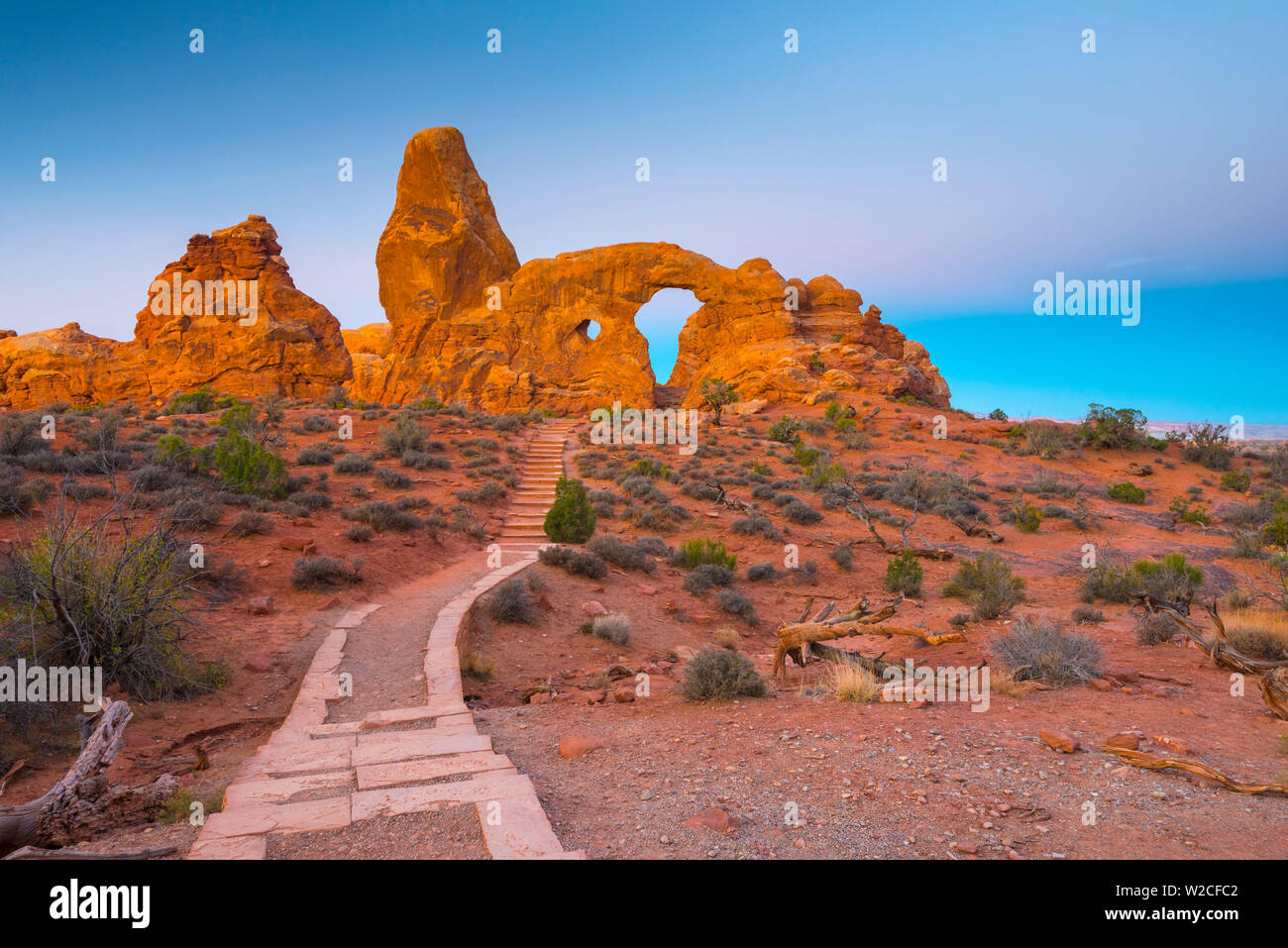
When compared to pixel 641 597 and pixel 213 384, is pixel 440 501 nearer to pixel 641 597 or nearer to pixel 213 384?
pixel 641 597

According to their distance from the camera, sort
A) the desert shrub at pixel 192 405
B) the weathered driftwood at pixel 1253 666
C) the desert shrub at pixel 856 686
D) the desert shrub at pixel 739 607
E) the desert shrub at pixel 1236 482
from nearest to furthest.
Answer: the weathered driftwood at pixel 1253 666
the desert shrub at pixel 856 686
the desert shrub at pixel 739 607
the desert shrub at pixel 1236 482
the desert shrub at pixel 192 405

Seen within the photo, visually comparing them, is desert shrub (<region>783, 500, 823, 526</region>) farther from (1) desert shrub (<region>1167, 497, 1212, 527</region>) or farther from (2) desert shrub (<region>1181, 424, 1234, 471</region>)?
(2) desert shrub (<region>1181, 424, 1234, 471</region>)

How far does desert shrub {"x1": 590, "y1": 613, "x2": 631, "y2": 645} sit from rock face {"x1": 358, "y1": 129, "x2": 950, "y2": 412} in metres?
31.1

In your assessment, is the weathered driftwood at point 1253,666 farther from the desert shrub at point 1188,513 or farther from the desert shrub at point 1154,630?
the desert shrub at point 1188,513

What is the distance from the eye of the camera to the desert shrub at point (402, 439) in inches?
747

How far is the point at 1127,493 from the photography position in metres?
21.6

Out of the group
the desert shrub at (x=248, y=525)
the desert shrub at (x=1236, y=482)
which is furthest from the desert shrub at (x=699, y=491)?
the desert shrub at (x=1236, y=482)

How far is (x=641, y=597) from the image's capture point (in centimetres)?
1112

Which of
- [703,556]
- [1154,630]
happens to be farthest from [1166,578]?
[703,556]

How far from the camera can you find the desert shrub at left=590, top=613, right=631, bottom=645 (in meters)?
9.01

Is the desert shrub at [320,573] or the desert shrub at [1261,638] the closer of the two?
the desert shrub at [1261,638]

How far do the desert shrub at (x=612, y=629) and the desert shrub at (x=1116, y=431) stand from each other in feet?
90.1

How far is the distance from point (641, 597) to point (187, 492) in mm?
7779

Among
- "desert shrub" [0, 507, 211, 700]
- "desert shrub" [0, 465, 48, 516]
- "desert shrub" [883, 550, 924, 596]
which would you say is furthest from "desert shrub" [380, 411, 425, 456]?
"desert shrub" [883, 550, 924, 596]
